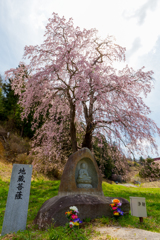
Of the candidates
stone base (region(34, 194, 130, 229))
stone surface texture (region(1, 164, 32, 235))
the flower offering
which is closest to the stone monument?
stone base (region(34, 194, 130, 229))

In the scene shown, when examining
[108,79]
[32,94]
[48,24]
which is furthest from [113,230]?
[48,24]

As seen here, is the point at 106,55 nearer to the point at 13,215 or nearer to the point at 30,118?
the point at 13,215

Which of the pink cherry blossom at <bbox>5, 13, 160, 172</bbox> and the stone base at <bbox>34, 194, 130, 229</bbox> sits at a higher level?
the pink cherry blossom at <bbox>5, 13, 160, 172</bbox>

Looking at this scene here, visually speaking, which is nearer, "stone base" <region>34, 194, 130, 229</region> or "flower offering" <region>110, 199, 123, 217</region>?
"stone base" <region>34, 194, 130, 229</region>

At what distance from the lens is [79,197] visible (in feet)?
14.9

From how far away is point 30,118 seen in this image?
1653 cm

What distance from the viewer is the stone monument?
4.12 meters

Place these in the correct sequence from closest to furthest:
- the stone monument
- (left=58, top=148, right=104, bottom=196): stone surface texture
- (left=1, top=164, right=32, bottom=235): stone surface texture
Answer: (left=1, top=164, right=32, bottom=235): stone surface texture → the stone monument → (left=58, top=148, right=104, bottom=196): stone surface texture

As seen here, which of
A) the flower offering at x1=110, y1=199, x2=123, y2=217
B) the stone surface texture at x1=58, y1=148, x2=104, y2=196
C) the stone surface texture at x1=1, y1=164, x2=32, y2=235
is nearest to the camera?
the stone surface texture at x1=1, y1=164, x2=32, y2=235

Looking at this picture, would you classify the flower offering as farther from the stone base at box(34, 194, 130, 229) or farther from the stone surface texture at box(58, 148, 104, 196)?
the stone surface texture at box(58, 148, 104, 196)

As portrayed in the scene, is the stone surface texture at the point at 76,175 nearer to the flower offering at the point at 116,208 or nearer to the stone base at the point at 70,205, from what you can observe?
the stone base at the point at 70,205

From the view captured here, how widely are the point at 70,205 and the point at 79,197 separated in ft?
1.49

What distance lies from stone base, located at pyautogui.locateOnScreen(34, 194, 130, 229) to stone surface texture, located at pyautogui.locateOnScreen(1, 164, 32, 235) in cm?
53

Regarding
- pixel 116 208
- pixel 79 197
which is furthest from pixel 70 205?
pixel 116 208
